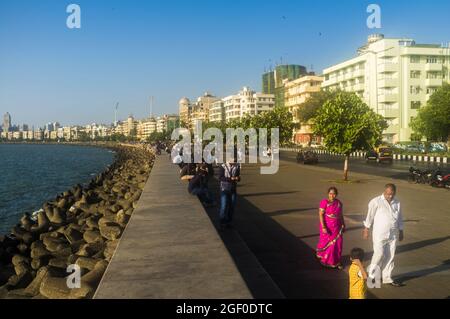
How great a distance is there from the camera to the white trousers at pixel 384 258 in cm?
661

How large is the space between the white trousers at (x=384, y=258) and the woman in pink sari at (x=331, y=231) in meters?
0.93

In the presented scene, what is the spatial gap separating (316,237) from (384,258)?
3.30m

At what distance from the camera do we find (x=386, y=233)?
261 inches

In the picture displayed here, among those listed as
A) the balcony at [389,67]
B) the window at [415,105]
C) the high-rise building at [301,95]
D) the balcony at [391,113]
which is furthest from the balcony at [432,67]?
the high-rise building at [301,95]

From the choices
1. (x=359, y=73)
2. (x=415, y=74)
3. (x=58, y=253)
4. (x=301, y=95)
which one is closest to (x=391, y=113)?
(x=415, y=74)

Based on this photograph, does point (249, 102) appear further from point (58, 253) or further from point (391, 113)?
point (58, 253)

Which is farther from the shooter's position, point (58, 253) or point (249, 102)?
point (249, 102)

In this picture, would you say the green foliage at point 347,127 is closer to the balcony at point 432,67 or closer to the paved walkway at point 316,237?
the paved walkway at point 316,237

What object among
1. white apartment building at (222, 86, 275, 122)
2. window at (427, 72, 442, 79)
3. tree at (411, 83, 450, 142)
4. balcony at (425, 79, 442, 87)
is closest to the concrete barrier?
tree at (411, 83, 450, 142)

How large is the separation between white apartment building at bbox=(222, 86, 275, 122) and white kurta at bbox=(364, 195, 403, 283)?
126259 mm

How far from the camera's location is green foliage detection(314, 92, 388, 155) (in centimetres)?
2227
